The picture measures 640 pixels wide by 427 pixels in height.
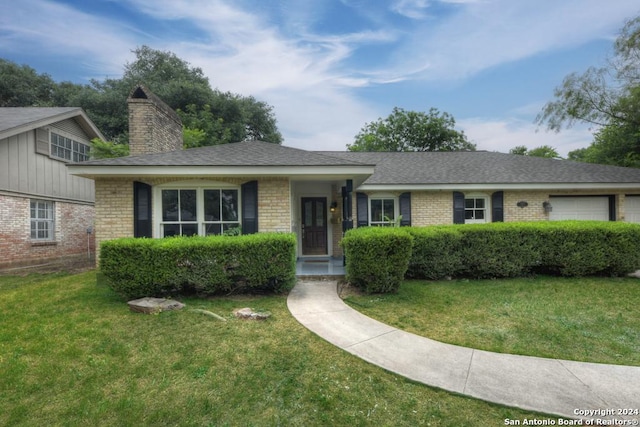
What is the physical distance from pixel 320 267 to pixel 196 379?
510 cm

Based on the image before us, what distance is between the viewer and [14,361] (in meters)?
3.23

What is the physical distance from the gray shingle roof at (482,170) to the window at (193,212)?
500 centimetres

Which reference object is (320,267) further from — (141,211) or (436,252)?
(141,211)

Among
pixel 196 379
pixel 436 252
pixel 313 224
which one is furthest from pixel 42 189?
pixel 436 252

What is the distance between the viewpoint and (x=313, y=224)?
32.4 ft

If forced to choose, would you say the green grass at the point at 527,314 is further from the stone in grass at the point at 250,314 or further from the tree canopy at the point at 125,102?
the tree canopy at the point at 125,102

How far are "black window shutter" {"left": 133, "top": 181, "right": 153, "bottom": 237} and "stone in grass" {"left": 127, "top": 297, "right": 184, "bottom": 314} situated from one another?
229 centimetres

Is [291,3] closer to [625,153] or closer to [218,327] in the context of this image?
[218,327]

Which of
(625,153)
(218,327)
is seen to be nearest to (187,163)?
(218,327)

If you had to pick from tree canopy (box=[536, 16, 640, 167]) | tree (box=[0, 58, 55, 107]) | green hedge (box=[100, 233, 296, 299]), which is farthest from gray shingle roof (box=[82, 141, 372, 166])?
tree (box=[0, 58, 55, 107])

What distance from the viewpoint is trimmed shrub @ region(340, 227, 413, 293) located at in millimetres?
5348

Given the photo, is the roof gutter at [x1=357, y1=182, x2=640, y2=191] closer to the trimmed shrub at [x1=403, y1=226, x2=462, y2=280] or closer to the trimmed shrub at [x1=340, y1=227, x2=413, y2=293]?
the trimmed shrub at [x1=403, y1=226, x2=462, y2=280]

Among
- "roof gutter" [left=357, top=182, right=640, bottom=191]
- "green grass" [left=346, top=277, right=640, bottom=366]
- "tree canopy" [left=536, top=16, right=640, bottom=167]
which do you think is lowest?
"green grass" [left=346, top=277, right=640, bottom=366]

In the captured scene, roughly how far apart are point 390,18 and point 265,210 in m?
9.04
